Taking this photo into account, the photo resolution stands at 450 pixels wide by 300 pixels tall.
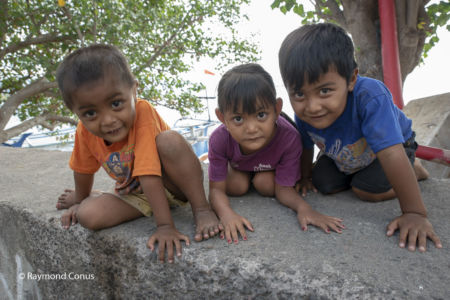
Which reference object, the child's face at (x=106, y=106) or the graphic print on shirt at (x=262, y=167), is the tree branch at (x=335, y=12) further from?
the child's face at (x=106, y=106)

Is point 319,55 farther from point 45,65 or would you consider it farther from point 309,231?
point 45,65

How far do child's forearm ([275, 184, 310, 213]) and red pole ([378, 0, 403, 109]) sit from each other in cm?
152

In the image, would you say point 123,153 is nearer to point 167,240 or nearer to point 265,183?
point 167,240

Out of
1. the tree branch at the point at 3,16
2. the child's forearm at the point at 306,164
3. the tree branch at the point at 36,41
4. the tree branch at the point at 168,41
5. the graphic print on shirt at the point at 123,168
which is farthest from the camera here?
the tree branch at the point at 168,41

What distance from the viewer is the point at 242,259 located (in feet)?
4.22

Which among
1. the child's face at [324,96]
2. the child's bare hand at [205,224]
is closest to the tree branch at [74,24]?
the child's bare hand at [205,224]

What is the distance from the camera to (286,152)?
6.16 feet

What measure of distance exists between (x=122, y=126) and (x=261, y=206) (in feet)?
2.94

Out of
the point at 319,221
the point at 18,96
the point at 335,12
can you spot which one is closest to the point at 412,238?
the point at 319,221

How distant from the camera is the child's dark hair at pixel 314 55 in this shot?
1449 mm

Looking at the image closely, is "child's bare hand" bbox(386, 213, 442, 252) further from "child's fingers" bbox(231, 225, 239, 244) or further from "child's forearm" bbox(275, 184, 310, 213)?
"child's fingers" bbox(231, 225, 239, 244)

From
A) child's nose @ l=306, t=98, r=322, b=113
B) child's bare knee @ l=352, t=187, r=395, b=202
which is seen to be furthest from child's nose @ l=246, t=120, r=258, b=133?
child's bare knee @ l=352, t=187, r=395, b=202

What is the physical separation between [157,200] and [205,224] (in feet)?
0.87

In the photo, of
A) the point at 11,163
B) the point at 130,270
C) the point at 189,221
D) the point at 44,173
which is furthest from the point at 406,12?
the point at 11,163
